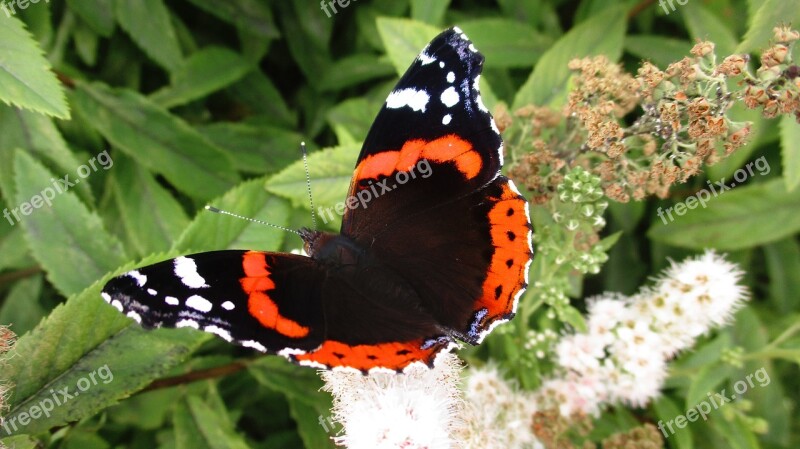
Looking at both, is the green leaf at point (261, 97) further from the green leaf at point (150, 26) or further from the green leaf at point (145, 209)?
the green leaf at point (145, 209)

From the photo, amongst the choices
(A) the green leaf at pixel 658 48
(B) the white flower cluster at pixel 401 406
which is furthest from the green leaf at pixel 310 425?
(A) the green leaf at pixel 658 48

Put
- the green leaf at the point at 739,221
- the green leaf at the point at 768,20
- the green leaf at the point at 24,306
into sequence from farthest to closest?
1. the green leaf at the point at 739,221
2. the green leaf at the point at 24,306
3. the green leaf at the point at 768,20

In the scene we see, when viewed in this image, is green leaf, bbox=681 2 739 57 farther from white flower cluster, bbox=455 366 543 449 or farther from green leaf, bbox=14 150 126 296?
green leaf, bbox=14 150 126 296

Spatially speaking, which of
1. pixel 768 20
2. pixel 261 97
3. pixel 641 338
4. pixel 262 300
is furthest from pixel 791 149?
pixel 261 97

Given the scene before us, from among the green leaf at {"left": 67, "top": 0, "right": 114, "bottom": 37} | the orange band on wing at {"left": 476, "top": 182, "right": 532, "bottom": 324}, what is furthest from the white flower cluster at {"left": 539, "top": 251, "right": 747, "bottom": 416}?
the green leaf at {"left": 67, "top": 0, "right": 114, "bottom": 37}

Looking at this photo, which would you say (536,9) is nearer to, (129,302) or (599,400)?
(599,400)

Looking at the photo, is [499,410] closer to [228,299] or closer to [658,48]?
[228,299]
